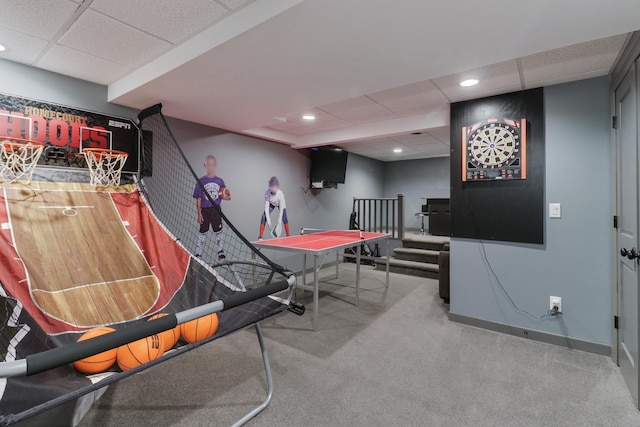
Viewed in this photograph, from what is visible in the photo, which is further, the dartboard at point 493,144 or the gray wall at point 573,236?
the dartboard at point 493,144

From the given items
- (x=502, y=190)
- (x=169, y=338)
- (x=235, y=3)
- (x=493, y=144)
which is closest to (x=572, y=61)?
(x=493, y=144)

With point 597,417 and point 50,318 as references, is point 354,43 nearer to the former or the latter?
→ point 50,318

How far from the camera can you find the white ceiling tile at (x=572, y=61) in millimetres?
2031

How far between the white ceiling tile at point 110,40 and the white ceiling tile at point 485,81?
7.69ft

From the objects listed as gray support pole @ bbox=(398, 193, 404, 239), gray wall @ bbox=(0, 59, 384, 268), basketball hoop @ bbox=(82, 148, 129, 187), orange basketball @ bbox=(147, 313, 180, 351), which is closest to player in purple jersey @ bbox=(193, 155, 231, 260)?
gray wall @ bbox=(0, 59, 384, 268)

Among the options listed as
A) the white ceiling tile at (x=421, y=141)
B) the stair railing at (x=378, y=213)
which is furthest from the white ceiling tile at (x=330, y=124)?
the stair railing at (x=378, y=213)

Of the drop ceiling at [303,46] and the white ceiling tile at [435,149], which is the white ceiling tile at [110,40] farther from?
the white ceiling tile at [435,149]

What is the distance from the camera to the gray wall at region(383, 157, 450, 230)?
7.02 m

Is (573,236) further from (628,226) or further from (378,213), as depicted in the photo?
(378,213)

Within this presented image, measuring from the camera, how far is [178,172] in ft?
11.5

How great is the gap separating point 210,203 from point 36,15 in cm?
225

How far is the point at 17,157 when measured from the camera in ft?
7.04

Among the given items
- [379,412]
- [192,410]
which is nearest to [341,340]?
[379,412]

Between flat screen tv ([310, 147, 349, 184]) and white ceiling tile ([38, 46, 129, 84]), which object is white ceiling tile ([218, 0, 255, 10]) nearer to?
white ceiling tile ([38, 46, 129, 84])
